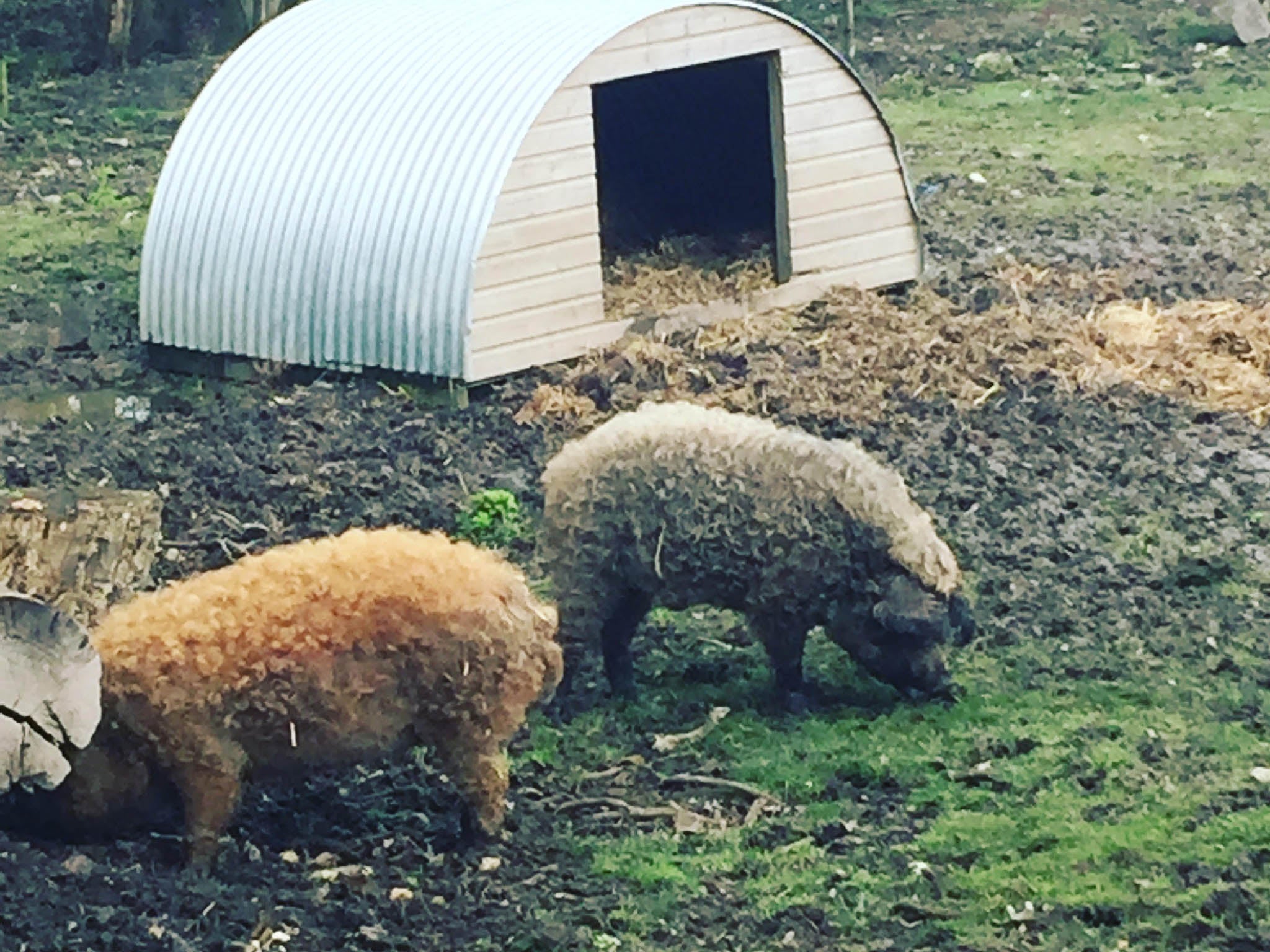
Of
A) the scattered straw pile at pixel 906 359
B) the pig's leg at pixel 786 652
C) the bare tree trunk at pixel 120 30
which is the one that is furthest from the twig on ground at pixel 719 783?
the bare tree trunk at pixel 120 30

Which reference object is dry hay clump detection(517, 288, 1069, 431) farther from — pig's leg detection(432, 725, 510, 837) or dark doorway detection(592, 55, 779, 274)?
pig's leg detection(432, 725, 510, 837)

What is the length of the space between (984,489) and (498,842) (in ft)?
11.0

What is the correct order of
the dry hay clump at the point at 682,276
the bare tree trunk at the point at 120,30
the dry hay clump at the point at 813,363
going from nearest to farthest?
the dry hay clump at the point at 813,363
the dry hay clump at the point at 682,276
the bare tree trunk at the point at 120,30

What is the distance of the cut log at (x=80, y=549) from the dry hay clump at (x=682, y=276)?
12.6 ft

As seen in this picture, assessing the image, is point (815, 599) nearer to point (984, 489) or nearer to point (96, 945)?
point (984, 489)

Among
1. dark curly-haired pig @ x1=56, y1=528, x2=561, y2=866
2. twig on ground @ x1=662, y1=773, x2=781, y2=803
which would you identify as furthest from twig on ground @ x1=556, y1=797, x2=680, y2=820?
dark curly-haired pig @ x1=56, y1=528, x2=561, y2=866

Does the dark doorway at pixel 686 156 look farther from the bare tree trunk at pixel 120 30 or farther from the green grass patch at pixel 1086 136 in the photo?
the bare tree trunk at pixel 120 30

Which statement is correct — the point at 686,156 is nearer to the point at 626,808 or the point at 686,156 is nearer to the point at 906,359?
the point at 906,359

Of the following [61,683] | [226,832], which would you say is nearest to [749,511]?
[226,832]

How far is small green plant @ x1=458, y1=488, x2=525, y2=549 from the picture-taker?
793 centimetres

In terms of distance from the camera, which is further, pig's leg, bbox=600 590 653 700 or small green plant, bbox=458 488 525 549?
small green plant, bbox=458 488 525 549

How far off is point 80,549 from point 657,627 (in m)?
1.91

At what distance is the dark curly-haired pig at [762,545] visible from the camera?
6.48 m

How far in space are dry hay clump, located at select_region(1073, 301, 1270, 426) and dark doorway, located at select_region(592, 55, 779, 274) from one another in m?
2.27
